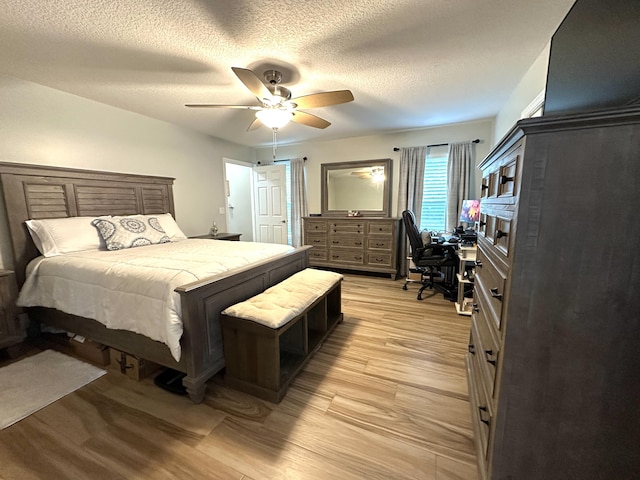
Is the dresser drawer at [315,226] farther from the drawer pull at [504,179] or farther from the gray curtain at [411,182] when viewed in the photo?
the drawer pull at [504,179]

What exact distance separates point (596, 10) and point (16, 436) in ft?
12.0

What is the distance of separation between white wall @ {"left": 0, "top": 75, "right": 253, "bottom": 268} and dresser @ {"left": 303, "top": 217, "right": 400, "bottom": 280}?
5.73ft

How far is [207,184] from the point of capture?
4320 mm

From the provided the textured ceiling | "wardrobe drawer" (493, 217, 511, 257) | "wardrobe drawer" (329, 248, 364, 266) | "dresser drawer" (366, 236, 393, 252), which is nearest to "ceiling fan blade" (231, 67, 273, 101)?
the textured ceiling

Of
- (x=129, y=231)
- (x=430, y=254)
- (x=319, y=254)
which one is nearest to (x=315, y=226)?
(x=319, y=254)

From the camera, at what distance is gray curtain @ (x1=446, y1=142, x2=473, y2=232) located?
3814 mm

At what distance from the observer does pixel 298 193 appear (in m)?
5.00

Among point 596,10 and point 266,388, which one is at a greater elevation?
point 596,10

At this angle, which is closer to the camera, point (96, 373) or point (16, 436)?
point (16, 436)

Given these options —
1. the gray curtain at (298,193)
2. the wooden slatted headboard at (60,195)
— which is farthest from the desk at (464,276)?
the wooden slatted headboard at (60,195)

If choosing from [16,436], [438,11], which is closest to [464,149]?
[438,11]

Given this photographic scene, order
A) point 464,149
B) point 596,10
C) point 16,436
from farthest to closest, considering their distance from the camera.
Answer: point 464,149 → point 16,436 → point 596,10

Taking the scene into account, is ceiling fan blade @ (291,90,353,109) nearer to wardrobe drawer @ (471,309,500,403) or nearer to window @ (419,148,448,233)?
wardrobe drawer @ (471,309,500,403)

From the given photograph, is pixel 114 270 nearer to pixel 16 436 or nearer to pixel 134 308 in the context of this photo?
pixel 134 308
